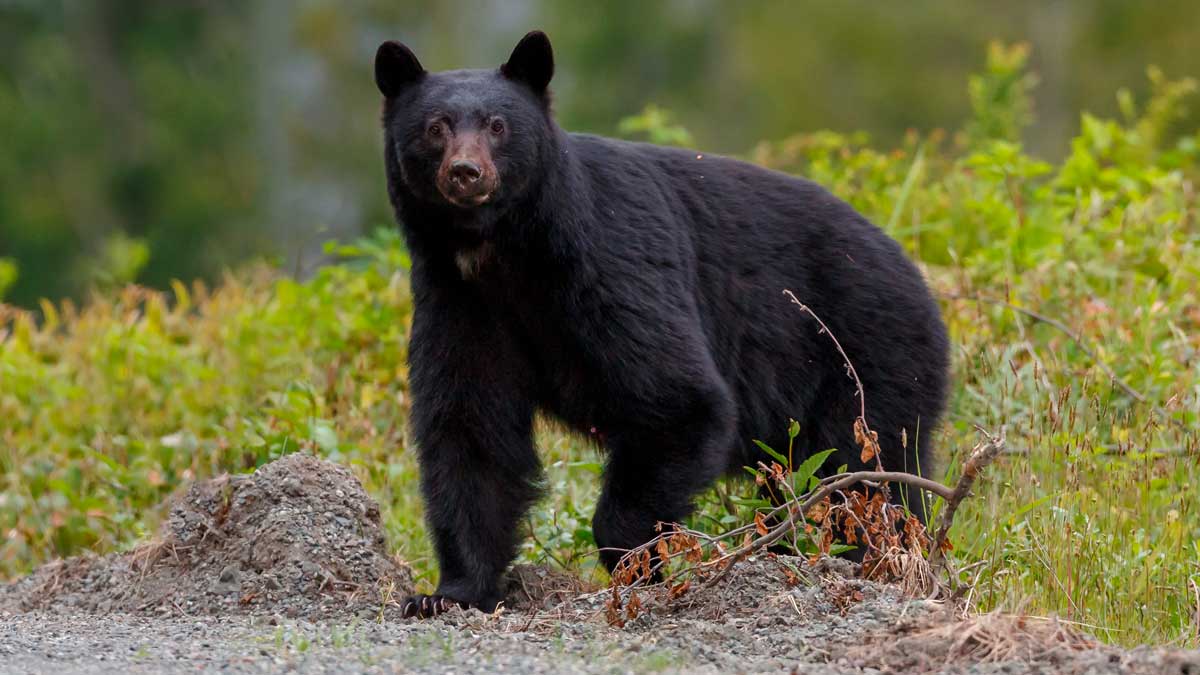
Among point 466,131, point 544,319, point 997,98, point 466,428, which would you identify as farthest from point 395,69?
point 997,98

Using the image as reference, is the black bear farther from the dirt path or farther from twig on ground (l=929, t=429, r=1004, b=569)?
twig on ground (l=929, t=429, r=1004, b=569)

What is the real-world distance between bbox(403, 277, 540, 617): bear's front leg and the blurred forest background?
15.9m

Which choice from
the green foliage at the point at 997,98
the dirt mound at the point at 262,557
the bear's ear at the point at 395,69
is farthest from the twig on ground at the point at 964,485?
the green foliage at the point at 997,98

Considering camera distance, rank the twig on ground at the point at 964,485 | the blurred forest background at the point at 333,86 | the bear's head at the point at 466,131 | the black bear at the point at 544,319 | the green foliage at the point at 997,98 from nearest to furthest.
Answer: the twig on ground at the point at 964,485 < the bear's head at the point at 466,131 < the black bear at the point at 544,319 < the green foliage at the point at 997,98 < the blurred forest background at the point at 333,86

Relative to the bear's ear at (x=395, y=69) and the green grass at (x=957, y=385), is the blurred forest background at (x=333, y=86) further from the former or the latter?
the bear's ear at (x=395, y=69)

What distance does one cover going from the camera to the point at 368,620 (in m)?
5.05

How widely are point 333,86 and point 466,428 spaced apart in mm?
19753

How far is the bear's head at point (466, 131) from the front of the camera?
5.08 meters

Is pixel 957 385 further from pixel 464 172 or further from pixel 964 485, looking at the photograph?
pixel 464 172

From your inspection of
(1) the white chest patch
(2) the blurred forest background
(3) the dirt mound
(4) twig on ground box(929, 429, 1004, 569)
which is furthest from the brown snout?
(2) the blurred forest background

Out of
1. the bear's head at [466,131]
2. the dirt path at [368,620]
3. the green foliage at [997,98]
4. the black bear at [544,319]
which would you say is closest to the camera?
the dirt path at [368,620]

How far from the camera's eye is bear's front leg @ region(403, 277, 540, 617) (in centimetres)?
535

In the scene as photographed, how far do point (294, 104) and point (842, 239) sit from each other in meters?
19.5

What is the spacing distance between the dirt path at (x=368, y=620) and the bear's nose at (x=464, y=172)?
4.08ft
